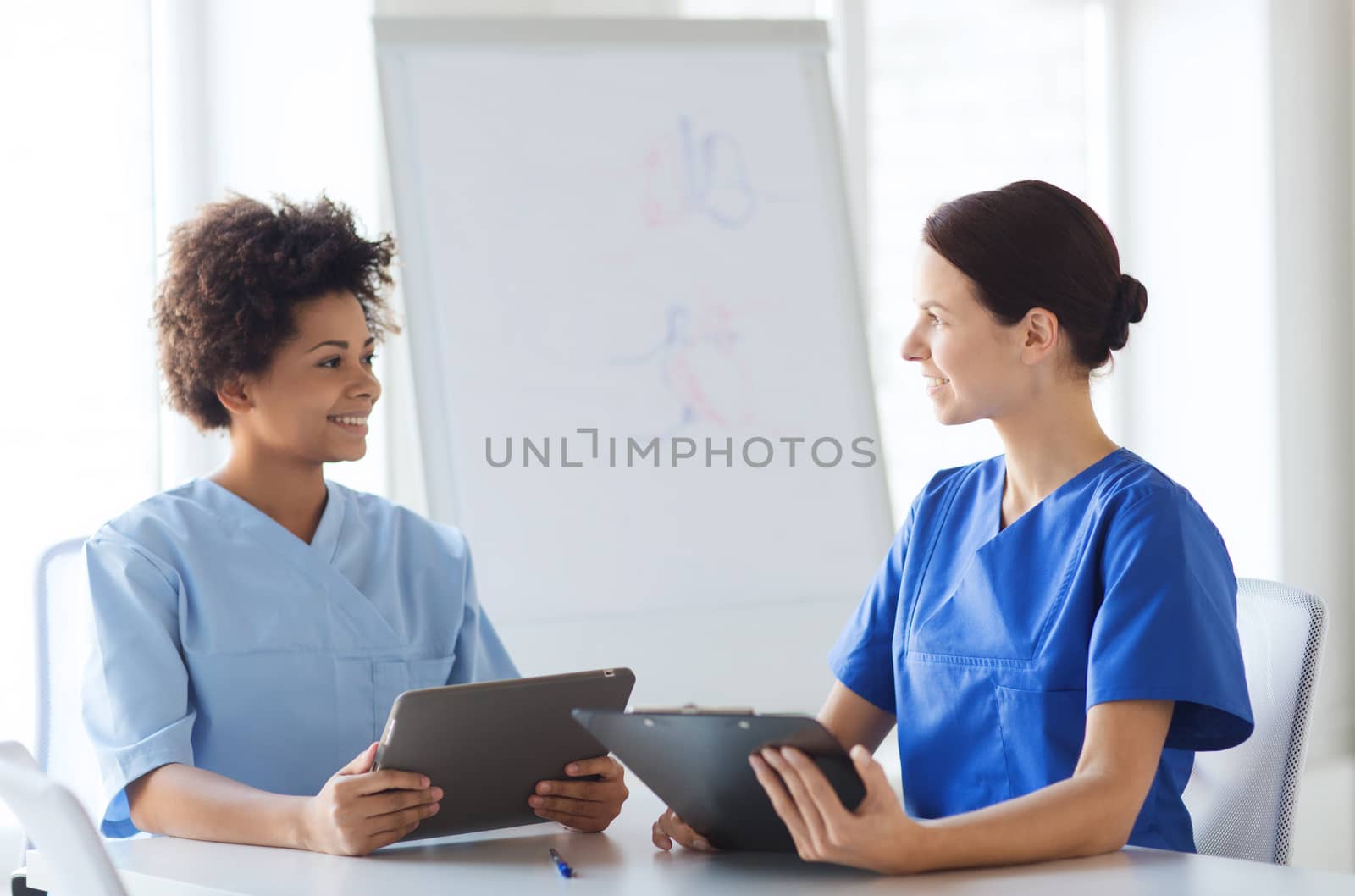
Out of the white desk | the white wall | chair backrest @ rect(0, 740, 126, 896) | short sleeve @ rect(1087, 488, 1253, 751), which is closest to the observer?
chair backrest @ rect(0, 740, 126, 896)

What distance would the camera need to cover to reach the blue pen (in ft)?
3.56

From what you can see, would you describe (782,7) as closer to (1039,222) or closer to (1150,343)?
(1150,343)

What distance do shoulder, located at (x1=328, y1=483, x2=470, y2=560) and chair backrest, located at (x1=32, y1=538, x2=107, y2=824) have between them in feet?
1.01

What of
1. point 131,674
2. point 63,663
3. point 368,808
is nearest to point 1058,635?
point 368,808

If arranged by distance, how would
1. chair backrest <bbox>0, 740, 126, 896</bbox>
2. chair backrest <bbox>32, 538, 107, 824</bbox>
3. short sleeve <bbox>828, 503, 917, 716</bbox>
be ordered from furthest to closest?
chair backrest <bbox>32, 538, 107, 824</bbox>, short sleeve <bbox>828, 503, 917, 716</bbox>, chair backrest <bbox>0, 740, 126, 896</bbox>

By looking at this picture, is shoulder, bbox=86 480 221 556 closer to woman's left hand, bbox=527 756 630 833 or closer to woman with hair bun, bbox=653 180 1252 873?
woman's left hand, bbox=527 756 630 833

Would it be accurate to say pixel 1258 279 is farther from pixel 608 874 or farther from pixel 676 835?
pixel 608 874

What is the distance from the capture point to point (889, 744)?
3.19 m

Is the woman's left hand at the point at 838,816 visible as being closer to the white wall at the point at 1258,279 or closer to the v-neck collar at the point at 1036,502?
the v-neck collar at the point at 1036,502

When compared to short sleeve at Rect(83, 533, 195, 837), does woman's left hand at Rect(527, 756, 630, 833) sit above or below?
below

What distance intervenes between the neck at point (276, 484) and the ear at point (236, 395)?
4 cm

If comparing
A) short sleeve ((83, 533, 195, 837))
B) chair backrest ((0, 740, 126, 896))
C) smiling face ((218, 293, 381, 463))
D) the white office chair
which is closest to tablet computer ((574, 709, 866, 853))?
chair backrest ((0, 740, 126, 896))

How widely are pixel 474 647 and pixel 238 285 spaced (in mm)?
486

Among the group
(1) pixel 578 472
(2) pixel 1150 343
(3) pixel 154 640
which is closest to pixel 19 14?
(1) pixel 578 472
